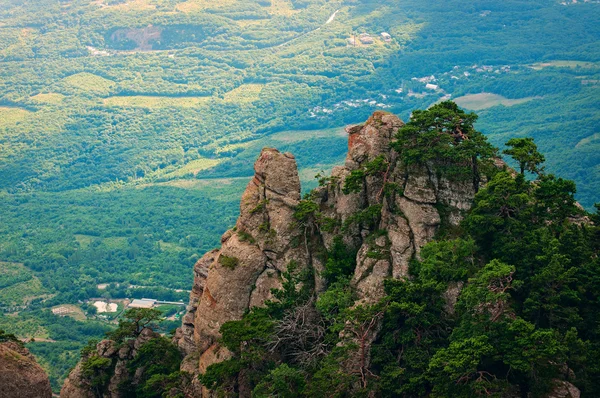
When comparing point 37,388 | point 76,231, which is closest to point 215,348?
point 37,388

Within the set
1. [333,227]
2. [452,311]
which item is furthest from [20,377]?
[452,311]

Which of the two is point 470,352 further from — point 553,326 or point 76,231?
point 76,231

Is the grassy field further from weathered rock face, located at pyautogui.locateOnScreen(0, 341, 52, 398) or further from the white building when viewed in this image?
weathered rock face, located at pyautogui.locateOnScreen(0, 341, 52, 398)

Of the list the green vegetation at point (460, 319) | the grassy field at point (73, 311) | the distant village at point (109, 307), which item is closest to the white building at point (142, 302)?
the distant village at point (109, 307)

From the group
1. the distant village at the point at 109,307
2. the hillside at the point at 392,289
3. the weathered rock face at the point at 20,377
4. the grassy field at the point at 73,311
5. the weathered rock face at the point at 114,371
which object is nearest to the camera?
the hillside at the point at 392,289

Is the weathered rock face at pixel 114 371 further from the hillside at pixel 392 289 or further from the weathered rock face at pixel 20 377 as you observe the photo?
the weathered rock face at pixel 20 377

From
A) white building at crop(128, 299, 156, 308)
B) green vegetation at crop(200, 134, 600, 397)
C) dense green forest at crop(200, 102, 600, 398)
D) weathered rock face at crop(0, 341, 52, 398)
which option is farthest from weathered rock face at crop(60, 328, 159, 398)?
white building at crop(128, 299, 156, 308)
